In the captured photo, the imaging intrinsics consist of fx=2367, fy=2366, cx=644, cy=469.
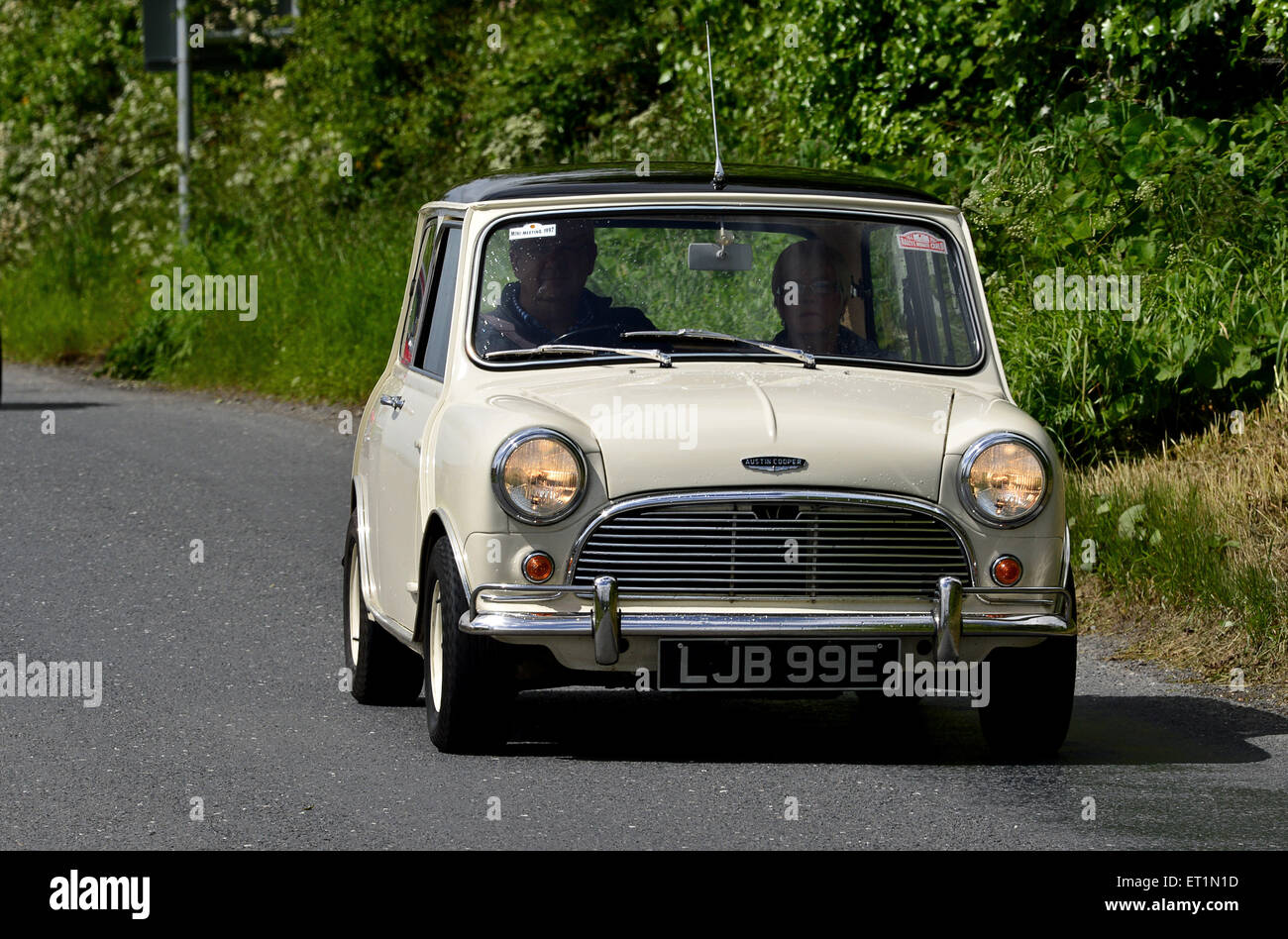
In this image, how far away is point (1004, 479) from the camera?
22.3ft

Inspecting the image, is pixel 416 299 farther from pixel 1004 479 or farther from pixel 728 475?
pixel 1004 479

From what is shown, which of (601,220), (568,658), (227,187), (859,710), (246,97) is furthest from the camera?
(246,97)

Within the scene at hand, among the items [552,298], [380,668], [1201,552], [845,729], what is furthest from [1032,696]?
[1201,552]

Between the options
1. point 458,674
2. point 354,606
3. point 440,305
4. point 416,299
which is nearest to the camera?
point 458,674

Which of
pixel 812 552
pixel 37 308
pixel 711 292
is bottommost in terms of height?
pixel 37 308

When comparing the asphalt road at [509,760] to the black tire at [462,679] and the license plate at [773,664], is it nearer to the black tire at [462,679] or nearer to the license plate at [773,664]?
the black tire at [462,679]

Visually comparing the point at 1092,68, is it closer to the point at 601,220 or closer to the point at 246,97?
the point at 601,220

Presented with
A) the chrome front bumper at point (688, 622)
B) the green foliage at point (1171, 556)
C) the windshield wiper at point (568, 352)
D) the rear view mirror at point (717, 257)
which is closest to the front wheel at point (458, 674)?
the chrome front bumper at point (688, 622)

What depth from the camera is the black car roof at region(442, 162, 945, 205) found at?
301 inches

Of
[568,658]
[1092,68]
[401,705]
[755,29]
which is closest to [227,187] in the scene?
[755,29]

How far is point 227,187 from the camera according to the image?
2603 cm

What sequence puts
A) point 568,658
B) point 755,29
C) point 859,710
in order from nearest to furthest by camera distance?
point 568,658, point 859,710, point 755,29

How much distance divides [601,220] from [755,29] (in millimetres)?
10258

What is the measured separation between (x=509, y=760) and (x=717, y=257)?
5.66 ft
